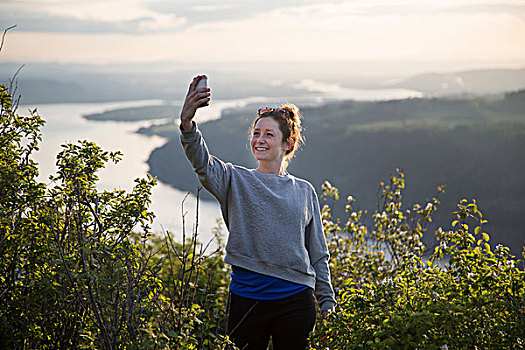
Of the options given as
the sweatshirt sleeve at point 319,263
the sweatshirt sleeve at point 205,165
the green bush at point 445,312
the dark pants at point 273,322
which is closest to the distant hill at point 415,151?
the sweatshirt sleeve at point 319,263

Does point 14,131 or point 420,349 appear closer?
point 420,349

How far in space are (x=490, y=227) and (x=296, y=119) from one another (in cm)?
542

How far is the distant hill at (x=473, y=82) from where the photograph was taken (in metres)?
13.7

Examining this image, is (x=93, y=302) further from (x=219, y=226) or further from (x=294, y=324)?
(x=219, y=226)

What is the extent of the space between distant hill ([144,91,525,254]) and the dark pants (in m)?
6.62

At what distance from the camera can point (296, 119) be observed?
10.8 feet

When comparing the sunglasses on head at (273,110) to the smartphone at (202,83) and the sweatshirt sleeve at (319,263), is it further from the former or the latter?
the smartphone at (202,83)

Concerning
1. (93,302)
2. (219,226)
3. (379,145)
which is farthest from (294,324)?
(379,145)

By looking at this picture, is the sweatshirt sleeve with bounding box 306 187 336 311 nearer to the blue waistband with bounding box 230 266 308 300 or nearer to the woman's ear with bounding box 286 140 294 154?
the blue waistband with bounding box 230 266 308 300

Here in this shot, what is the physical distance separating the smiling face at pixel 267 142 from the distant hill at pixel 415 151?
652 cm

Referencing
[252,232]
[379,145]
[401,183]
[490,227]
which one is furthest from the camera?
[379,145]

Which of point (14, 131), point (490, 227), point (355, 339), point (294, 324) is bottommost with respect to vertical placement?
point (490, 227)

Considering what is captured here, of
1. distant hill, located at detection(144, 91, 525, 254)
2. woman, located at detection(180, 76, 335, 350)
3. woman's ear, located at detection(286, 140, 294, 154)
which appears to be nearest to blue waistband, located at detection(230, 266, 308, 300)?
woman, located at detection(180, 76, 335, 350)

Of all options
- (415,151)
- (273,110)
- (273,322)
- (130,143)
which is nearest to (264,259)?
(273,322)
